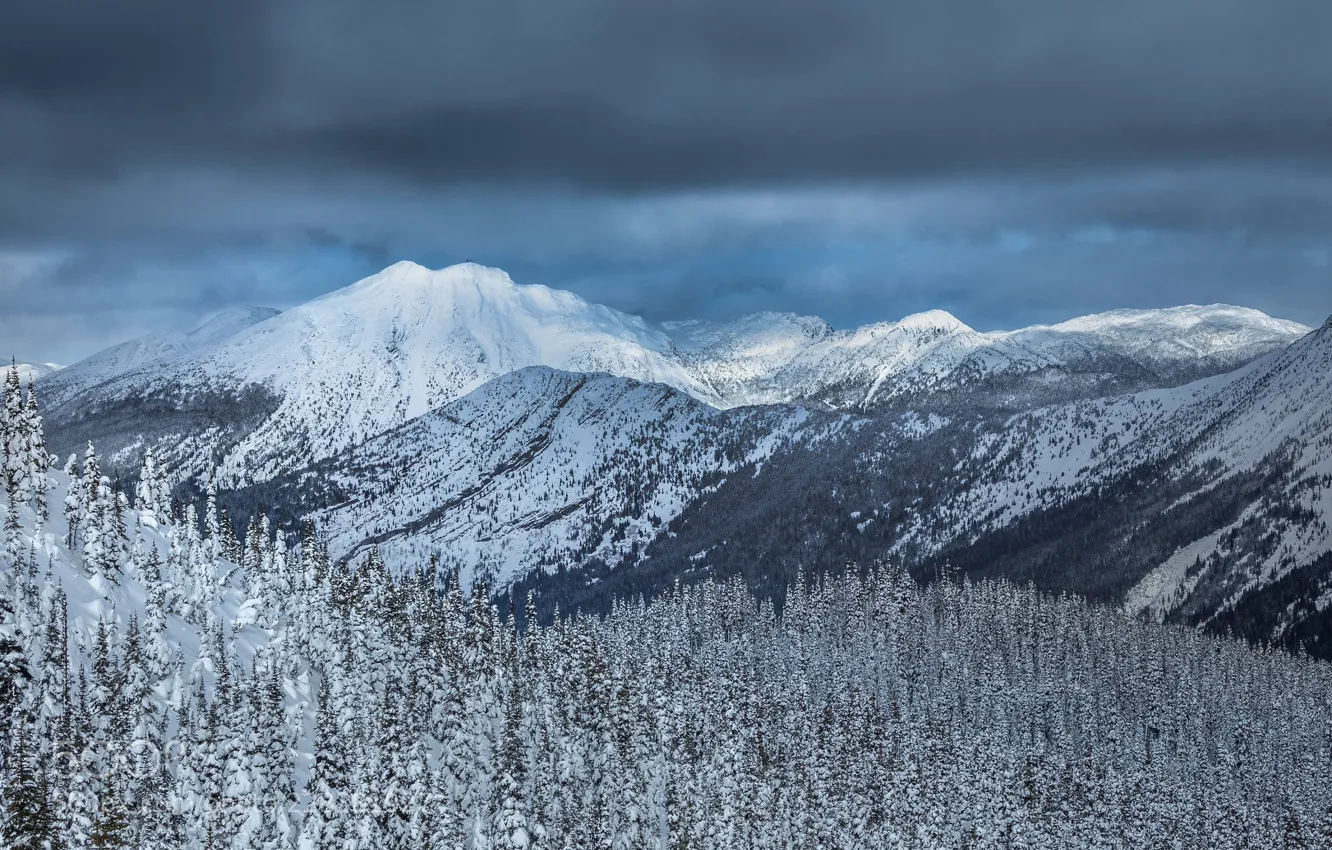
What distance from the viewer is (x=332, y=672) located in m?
102

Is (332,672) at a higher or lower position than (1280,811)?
higher

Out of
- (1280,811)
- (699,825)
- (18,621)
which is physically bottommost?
(1280,811)

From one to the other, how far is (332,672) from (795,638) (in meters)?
106

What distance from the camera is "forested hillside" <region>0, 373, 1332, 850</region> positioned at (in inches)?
2781

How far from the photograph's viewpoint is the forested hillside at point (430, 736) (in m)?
70.6

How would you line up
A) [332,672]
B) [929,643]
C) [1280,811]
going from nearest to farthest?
[332,672] < [1280,811] < [929,643]

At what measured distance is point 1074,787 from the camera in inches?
5108

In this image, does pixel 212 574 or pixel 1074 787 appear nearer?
pixel 212 574

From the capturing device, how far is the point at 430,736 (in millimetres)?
97375

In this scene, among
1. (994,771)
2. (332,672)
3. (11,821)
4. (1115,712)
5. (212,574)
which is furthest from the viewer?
(1115,712)

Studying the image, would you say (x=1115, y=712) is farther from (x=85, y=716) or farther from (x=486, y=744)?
(x=85, y=716)

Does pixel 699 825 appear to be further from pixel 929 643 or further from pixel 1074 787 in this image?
pixel 929 643

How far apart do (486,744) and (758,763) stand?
2533 centimetres

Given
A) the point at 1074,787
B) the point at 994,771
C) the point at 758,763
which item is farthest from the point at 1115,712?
the point at 758,763
